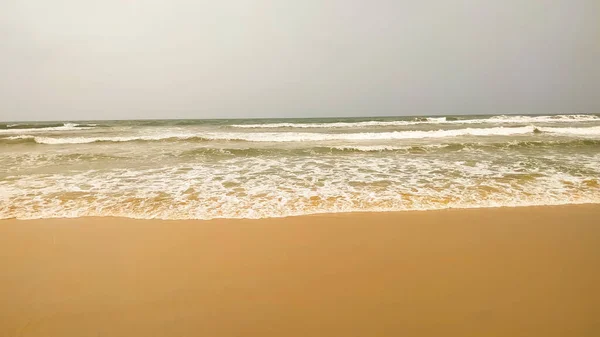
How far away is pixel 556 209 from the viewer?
14.8 ft

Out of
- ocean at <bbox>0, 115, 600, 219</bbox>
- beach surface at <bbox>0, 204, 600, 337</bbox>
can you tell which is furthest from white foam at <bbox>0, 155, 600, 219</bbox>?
beach surface at <bbox>0, 204, 600, 337</bbox>

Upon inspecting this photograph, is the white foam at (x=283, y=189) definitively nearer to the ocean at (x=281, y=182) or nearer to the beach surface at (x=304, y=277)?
the ocean at (x=281, y=182)

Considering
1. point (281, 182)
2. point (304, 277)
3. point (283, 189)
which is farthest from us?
point (281, 182)

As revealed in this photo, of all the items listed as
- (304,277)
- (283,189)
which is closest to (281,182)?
(283,189)

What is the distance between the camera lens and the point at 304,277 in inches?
107

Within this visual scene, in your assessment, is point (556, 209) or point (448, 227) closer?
Result: point (448, 227)

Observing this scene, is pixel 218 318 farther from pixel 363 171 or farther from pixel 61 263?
pixel 363 171

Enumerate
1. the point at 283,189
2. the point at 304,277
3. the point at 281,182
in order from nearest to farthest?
the point at 304,277
the point at 283,189
the point at 281,182

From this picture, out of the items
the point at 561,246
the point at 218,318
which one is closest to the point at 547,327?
the point at 561,246

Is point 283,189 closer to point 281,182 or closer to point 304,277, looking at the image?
point 281,182

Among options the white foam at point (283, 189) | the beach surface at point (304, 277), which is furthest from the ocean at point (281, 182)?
the beach surface at point (304, 277)

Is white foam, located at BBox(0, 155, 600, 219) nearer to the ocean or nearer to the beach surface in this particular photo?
the ocean

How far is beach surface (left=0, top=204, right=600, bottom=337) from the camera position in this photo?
214 cm

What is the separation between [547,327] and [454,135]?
57.2ft
